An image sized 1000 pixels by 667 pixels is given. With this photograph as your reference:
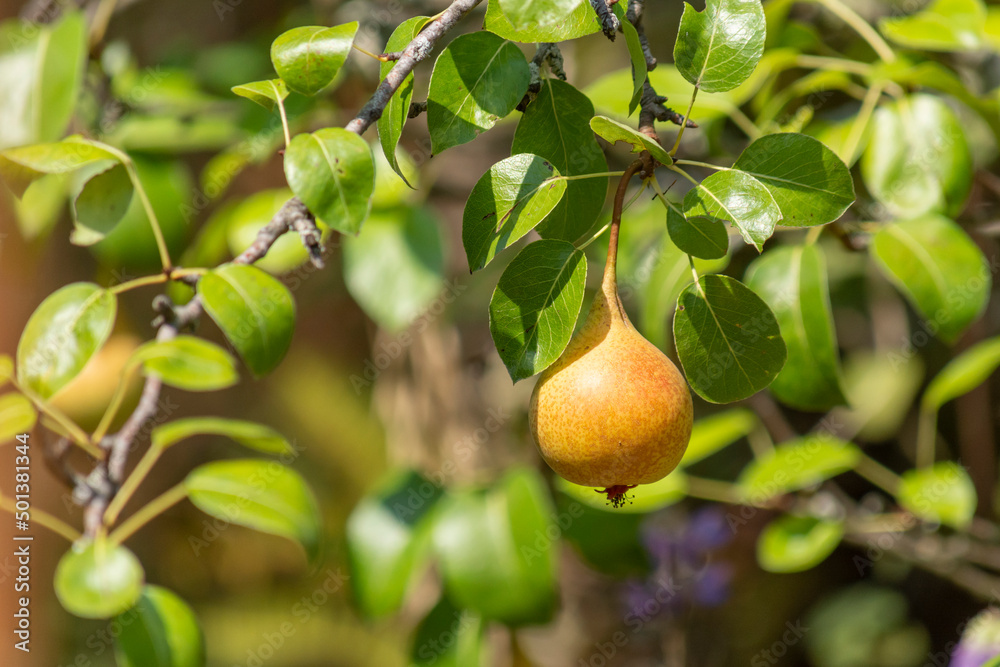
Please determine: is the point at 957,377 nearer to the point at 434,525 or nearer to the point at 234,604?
the point at 434,525

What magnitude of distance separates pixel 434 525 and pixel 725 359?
2.37 ft

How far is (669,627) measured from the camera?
134cm

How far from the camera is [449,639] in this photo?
1057 mm

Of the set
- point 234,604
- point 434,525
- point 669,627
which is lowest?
point 234,604

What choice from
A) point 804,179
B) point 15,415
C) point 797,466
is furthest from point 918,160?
point 15,415

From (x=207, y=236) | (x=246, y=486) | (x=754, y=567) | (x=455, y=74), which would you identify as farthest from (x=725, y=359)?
(x=754, y=567)

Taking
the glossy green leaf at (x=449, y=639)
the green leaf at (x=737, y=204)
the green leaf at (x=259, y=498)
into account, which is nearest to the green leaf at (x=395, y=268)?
the green leaf at (x=259, y=498)

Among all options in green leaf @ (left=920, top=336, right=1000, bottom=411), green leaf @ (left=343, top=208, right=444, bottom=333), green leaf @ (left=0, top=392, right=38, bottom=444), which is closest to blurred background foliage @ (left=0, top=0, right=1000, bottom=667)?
green leaf @ (left=343, top=208, right=444, bottom=333)

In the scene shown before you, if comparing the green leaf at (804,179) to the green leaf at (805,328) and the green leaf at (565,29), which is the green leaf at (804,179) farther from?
the green leaf at (805,328)

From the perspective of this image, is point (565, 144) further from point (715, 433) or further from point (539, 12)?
point (715, 433)

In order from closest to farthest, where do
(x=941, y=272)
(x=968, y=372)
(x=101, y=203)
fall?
(x=101, y=203) < (x=941, y=272) < (x=968, y=372)

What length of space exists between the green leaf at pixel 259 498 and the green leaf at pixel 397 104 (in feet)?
1.56

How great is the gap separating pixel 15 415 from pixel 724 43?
62 centimetres

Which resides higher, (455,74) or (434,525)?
(455,74)
